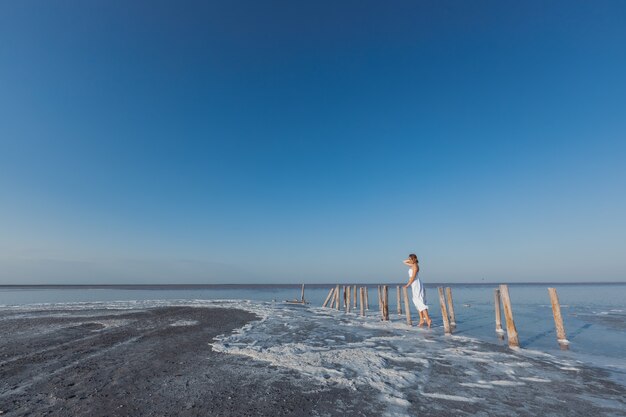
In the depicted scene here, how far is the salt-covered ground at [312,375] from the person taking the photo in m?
5.13

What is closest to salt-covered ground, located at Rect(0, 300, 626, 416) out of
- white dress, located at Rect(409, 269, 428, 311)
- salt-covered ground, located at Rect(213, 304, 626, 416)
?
salt-covered ground, located at Rect(213, 304, 626, 416)

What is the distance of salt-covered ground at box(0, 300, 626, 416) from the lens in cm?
513

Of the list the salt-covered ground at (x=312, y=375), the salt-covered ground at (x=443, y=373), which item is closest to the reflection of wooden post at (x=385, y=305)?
the salt-covered ground at (x=443, y=373)

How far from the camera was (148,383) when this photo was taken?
6145mm

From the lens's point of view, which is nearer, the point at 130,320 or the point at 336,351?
the point at 336,351

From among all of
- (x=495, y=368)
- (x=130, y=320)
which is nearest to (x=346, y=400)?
(x=495, y=368)

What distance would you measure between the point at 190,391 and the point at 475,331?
1288cm

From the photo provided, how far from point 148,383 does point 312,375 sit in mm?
3365

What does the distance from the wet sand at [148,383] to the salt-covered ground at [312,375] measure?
1.3 inches

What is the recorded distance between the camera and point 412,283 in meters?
13.6

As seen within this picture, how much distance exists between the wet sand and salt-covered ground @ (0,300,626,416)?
3 centimetres

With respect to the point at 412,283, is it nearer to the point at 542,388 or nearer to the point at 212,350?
the point at 542,388

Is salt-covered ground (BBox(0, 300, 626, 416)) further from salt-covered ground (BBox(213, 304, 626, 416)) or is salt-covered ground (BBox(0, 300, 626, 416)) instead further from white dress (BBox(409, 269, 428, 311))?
white dress (BBox(409, 269, 428, 311))

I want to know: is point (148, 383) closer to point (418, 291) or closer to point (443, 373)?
point (443, 373)
